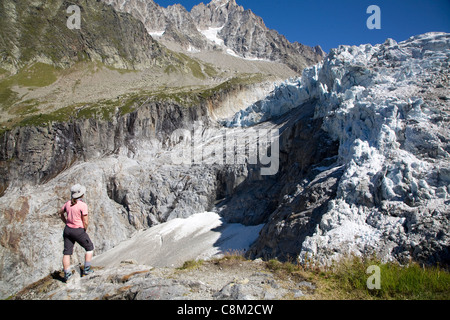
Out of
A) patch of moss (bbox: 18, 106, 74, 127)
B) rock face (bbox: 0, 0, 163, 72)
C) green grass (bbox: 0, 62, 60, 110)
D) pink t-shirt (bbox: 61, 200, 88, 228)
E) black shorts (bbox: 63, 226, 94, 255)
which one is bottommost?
black shorts (bbox: 63, 226, 94, 255)

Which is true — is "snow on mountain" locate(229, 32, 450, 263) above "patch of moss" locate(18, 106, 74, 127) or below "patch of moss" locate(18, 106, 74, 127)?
below

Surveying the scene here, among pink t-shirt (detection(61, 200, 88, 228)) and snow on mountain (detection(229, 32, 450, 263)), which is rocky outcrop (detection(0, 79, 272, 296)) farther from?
pink t-shirt (detection(61, 200, 88, 228))

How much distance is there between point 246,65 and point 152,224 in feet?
443

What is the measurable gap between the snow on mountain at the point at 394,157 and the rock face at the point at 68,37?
105m

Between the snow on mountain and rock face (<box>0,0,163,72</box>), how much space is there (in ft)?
346

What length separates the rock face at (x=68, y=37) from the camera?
95.9 m

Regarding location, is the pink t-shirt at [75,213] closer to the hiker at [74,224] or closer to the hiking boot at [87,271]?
the hiker at [74,224]

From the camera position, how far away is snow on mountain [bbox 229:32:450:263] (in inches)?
456

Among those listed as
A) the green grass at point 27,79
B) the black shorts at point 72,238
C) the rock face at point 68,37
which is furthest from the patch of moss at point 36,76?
the black shorts at point 72,238

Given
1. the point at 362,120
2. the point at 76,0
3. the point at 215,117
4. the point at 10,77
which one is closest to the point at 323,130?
the point at 362,120

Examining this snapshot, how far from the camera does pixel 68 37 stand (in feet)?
344

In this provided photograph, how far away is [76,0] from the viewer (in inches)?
4567

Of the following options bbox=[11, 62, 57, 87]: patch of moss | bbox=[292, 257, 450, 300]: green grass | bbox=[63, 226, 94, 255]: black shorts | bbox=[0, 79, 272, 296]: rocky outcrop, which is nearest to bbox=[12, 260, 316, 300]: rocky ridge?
bbox=[292, 257, 450, 300]: green grass

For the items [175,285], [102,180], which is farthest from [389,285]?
[102,180]
